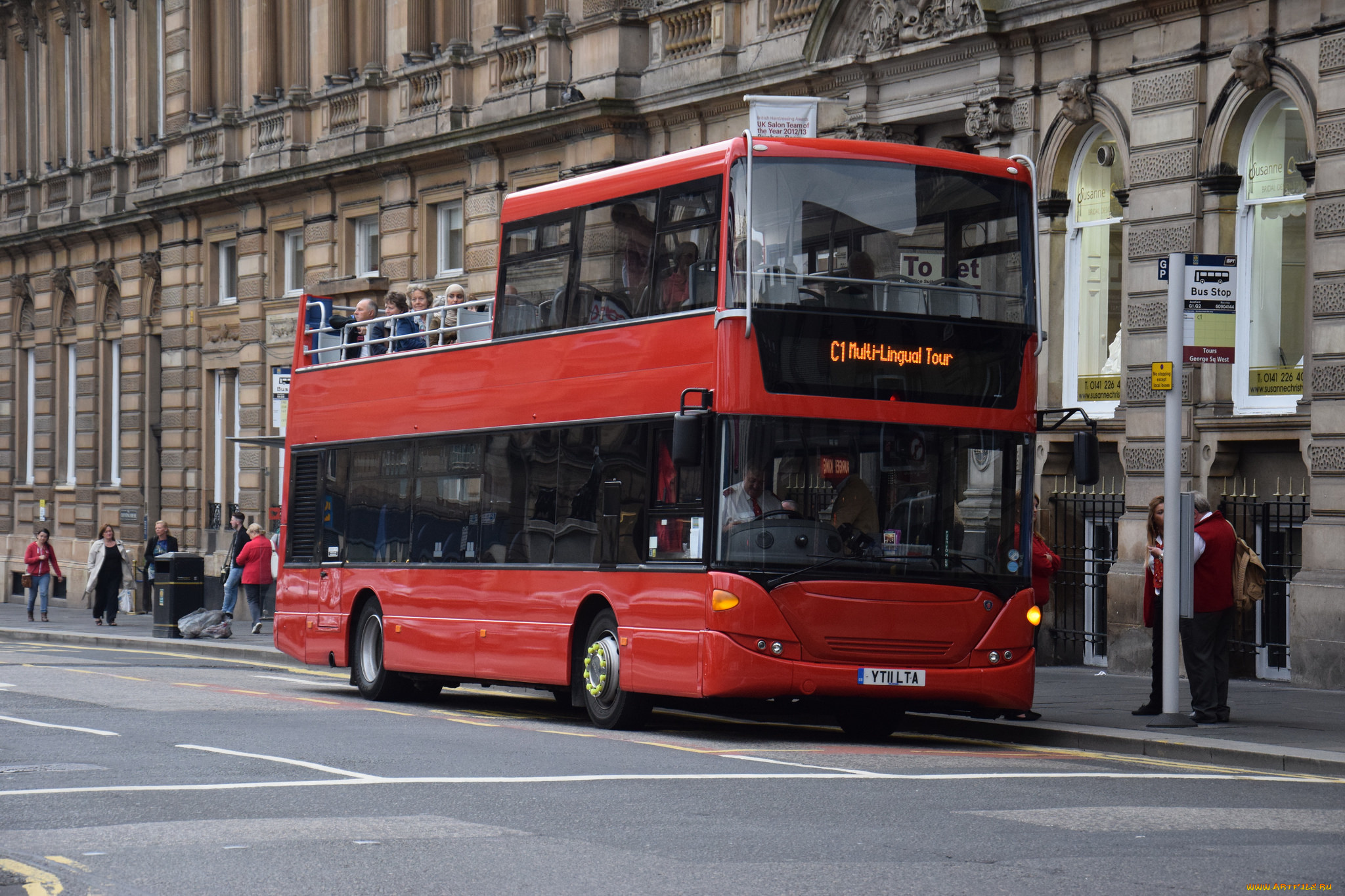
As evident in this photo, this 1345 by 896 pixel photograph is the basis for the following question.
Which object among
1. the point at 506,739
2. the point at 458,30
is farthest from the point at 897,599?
the point at 458,30

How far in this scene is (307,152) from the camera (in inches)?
1451

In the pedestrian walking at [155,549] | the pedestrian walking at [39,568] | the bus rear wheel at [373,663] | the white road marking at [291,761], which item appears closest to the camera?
the white road marking at [291,761]

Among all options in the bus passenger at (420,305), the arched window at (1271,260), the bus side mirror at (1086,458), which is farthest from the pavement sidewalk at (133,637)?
the bus side mirror at (1086,458)

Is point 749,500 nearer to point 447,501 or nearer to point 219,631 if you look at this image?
point 447,501

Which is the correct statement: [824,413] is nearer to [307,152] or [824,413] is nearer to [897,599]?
[897,599]

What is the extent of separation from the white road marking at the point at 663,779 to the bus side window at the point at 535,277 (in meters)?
5.11

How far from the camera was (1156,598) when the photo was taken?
16109 millimetres

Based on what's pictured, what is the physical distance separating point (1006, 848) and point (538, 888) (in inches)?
90.8

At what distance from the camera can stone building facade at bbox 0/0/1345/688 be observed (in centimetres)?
1994

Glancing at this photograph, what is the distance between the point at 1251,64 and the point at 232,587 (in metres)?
19.5

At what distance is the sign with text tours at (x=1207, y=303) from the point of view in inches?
581

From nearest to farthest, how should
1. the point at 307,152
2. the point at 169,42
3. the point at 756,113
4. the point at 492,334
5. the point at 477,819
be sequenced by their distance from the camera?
1. the point at 477,819
2. the point at 756,113
3. the point at 492,334
4. the point at 307,152
5. the point at 169,42

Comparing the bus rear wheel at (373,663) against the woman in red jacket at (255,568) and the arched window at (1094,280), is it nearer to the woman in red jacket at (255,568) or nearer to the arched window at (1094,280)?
the arched window at (1094,280)

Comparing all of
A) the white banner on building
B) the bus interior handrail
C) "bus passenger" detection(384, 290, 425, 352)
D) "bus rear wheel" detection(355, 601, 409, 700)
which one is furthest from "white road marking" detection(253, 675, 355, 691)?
the white banner on building
